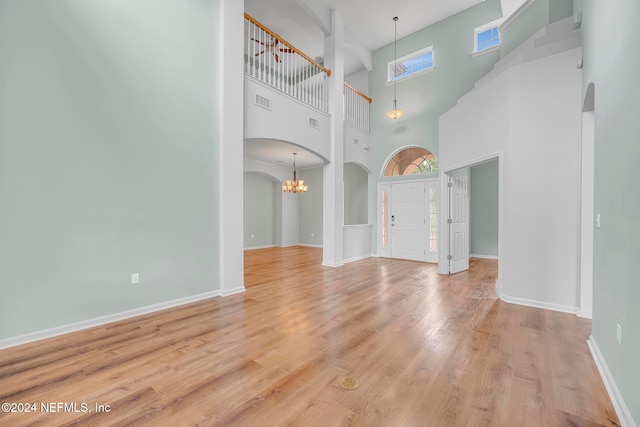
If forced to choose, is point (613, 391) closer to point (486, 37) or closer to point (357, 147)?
point (357, 147)

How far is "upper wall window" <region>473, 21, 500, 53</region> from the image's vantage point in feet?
20.5

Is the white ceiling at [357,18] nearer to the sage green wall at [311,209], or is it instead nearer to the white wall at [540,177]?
the sage green wall at [311,209]

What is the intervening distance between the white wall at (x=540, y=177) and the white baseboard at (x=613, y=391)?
1.29 meters

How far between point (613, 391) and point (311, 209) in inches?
363

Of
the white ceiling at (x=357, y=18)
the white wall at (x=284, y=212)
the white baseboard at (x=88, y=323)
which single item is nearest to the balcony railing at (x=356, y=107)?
the white ceiling at (x=357, y=18)

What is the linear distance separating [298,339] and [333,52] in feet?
19.9

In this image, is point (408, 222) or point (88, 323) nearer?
point (88, 323)

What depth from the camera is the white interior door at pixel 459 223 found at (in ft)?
17.9

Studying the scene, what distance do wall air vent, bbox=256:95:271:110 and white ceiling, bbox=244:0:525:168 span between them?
1.57m

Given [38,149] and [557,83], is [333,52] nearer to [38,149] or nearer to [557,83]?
[557,83]

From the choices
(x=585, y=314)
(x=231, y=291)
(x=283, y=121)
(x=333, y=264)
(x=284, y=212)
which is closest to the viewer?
(x=585, y=314)

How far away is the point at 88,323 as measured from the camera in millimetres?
2865

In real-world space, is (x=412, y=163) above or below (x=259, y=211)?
above

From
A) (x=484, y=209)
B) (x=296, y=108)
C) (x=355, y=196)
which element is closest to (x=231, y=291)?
(x=296, y=108)
